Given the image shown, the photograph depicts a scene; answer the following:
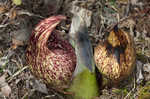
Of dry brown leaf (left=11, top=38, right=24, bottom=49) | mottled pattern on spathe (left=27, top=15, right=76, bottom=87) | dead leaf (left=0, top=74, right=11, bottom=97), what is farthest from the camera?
dry brown leaf (left=11, top=38, right=24, bottom=49)

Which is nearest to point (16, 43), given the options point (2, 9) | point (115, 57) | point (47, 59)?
point (2, 9)

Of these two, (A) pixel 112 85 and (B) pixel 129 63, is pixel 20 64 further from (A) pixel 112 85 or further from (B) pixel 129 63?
Answer: (B) pixel 129 63

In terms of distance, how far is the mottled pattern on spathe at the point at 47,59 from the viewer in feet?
4.40

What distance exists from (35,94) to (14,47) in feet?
A: 1.32

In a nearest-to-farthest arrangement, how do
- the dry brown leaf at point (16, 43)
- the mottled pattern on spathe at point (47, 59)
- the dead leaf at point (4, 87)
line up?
the mottled pattern on spathe at point (47, 59) → the dead leaf at point (4, 87) → the dry brown leaf at point (16, 43)

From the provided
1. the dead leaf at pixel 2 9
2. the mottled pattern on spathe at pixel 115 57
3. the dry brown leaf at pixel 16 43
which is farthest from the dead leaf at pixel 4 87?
the mottled pattern on spathe at pixel 115 57

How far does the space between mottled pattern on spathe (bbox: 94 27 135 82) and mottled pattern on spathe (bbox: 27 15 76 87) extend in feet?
0.59

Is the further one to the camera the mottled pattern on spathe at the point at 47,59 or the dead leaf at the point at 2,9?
the dead leaf at the point at 2,9

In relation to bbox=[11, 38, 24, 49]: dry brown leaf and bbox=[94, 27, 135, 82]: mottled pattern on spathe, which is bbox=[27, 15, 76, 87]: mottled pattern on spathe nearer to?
bbox=[94, 27, 135, 82]: mottled pattern on spathe

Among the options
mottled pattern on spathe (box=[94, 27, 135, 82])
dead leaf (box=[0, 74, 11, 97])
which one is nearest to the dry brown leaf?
dead leaf (box=[0, 74, 11, 97])

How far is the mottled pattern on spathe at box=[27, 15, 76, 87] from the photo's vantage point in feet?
4.40

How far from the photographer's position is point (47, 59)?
4.56 feet

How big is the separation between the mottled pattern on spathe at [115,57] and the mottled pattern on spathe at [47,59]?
181mm

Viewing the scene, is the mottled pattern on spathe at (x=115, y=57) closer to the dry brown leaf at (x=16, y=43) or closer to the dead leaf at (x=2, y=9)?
the dry brown leaf at (x=16, y=43)
